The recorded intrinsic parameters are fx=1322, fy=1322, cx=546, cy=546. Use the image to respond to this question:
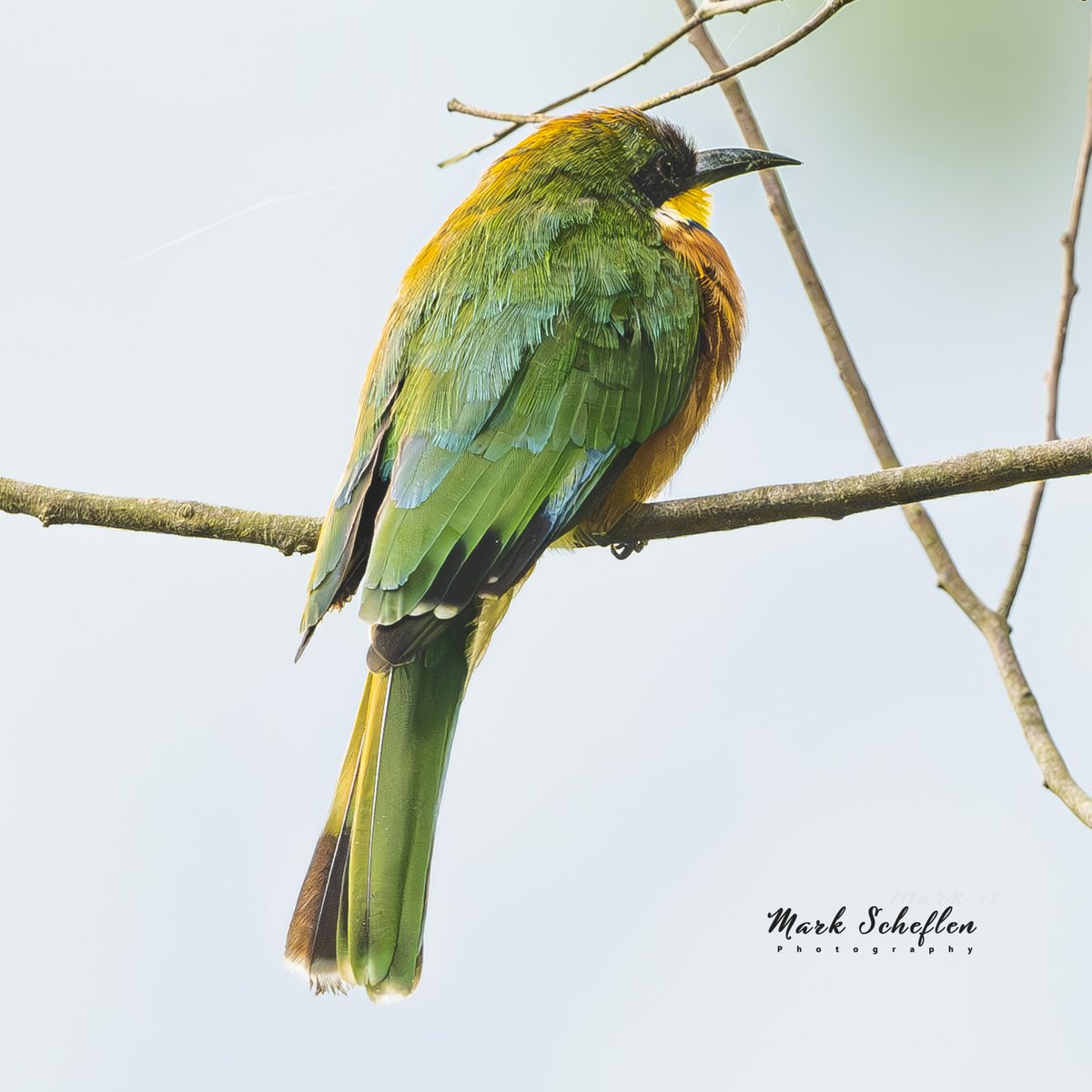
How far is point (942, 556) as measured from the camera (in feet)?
6.47

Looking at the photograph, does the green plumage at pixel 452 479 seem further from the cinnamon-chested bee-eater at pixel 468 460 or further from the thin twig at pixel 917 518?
the thin twig at pixel 917 518

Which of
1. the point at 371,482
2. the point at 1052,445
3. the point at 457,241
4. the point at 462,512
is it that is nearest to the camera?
the point at 1052,445

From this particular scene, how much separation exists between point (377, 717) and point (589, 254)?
707 millimetres

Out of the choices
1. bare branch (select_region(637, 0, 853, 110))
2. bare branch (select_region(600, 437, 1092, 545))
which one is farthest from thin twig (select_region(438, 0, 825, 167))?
bare branch (select_region(600, 437, 1092, 545))

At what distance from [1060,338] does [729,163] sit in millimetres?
585

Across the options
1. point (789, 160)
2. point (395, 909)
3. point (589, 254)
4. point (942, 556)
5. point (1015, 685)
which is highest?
point (789, 160)

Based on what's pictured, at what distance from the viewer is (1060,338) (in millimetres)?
1905

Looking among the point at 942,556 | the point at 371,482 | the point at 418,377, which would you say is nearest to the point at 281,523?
the point at 371,482

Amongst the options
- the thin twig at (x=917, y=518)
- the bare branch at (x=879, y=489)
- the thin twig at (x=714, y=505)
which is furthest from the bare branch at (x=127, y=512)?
the thin twig at (x=917, y=518)

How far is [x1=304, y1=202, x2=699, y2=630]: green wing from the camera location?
161cm

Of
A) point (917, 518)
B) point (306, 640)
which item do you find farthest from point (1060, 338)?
point (306, 640)

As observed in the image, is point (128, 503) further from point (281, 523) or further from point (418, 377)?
point (418, 377)

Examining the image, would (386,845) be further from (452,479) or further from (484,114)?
(484,114)

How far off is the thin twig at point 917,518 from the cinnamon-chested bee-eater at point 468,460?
0.43 feet
